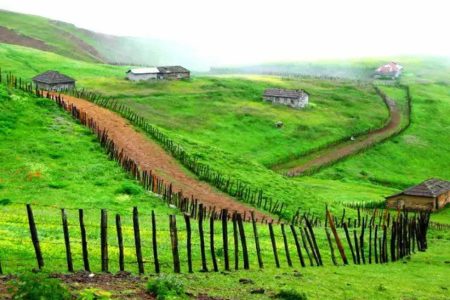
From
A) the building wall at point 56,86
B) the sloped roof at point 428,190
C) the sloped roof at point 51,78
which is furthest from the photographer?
the sloped roof at point 51,78

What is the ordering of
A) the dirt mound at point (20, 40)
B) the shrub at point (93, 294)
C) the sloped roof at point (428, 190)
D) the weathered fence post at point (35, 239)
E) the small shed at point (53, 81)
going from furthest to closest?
the dirt mound at point (20, 40) → the small shed at point (53, 81) → the sloped roof at point (428, 190) → the weathered fence post at point (35, 239) → the shrub at point (93, 294)

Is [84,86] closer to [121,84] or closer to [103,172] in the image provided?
[121,84]

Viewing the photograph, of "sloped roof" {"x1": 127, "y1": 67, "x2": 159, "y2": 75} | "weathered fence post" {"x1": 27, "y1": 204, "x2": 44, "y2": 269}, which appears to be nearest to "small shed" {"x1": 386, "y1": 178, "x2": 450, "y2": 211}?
"weathered fence post" {"x1": 27, "y1": 204, "x2": 44, "y2": 269}

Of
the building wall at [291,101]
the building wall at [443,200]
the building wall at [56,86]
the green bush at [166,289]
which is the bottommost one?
the building wall at [443,200]

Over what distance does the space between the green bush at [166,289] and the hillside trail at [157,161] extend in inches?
1031

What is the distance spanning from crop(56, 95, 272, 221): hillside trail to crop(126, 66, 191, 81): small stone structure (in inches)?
2688

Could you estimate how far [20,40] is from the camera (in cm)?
19150

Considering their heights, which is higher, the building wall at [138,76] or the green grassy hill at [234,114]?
the building wall at [138,76]

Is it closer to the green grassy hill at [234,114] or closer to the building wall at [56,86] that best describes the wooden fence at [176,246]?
the green grassy hill at [234,114]

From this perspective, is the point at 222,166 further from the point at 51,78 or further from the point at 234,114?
the point at 51,78

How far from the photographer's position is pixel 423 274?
28.8 meters

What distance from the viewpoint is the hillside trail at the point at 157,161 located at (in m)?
46.5

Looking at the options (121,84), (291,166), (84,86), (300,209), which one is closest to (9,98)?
(300,209)

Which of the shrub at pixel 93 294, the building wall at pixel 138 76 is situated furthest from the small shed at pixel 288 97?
the shrub at pixel 93 294
